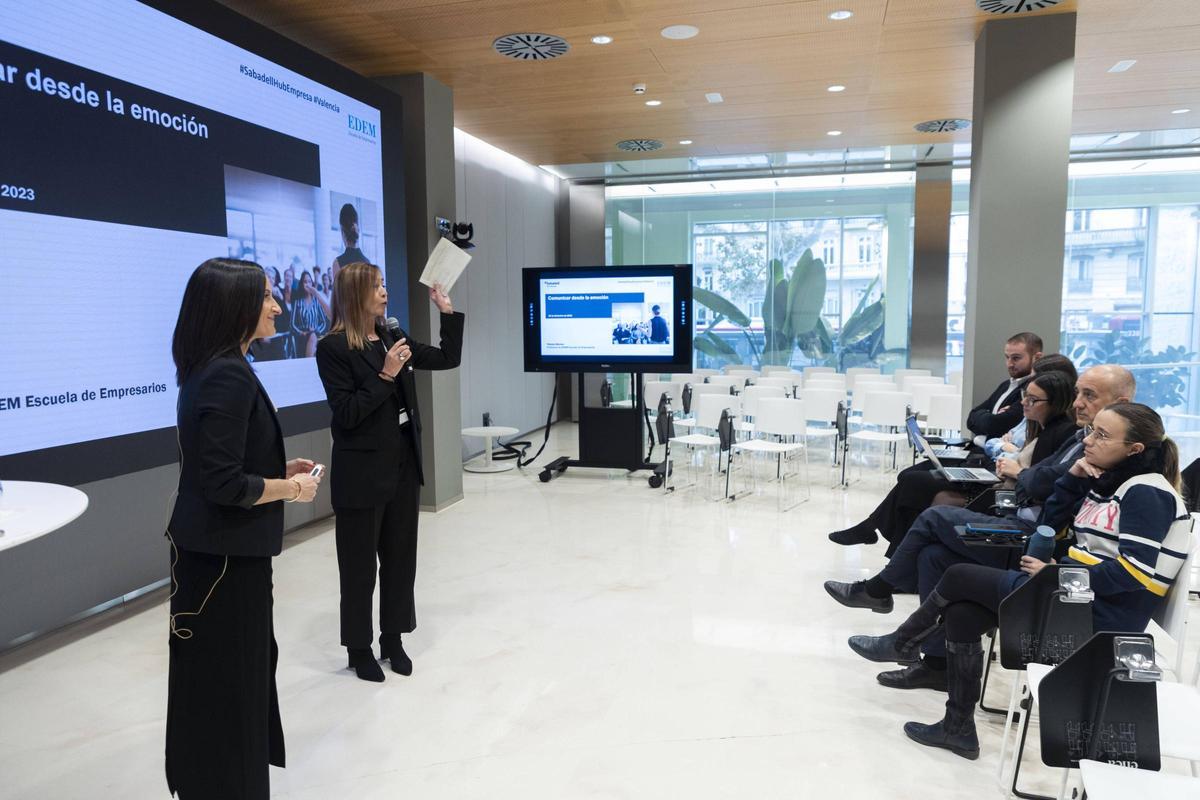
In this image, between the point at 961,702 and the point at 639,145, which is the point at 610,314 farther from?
the point at 961,702

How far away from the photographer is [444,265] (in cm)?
383

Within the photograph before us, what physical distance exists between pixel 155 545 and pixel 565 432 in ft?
23.2

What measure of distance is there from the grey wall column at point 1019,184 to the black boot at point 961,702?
3.31 m

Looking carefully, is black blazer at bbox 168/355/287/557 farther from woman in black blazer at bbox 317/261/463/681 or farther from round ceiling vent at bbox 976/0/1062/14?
round ceiling vent at bbox 976/0/1062/14

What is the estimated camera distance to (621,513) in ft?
21.7

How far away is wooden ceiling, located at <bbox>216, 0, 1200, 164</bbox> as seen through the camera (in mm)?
5309

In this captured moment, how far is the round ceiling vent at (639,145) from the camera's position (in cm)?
959

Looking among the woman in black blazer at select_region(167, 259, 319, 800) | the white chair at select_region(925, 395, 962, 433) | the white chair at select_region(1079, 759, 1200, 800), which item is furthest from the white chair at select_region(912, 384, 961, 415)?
the woman in black blazer at select_region(167, 259, 319, 800)

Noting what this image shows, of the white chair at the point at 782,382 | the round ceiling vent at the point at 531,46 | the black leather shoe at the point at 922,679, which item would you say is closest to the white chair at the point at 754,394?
the white chair at the point at 782,382

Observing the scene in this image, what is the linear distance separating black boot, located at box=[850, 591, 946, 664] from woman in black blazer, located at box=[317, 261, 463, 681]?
6.89 ft

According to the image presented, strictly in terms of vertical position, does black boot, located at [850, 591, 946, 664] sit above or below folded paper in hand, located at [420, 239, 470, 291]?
below

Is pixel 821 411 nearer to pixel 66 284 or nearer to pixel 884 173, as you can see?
pixel 884 173

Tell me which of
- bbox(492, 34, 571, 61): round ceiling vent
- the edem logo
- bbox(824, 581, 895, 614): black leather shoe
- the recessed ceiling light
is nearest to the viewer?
bbox(824, 581, 895, 614): black leather shoe

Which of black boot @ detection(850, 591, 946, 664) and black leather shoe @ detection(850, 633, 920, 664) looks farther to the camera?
black leather shoe @ detection(850, 633, 920, 664)
